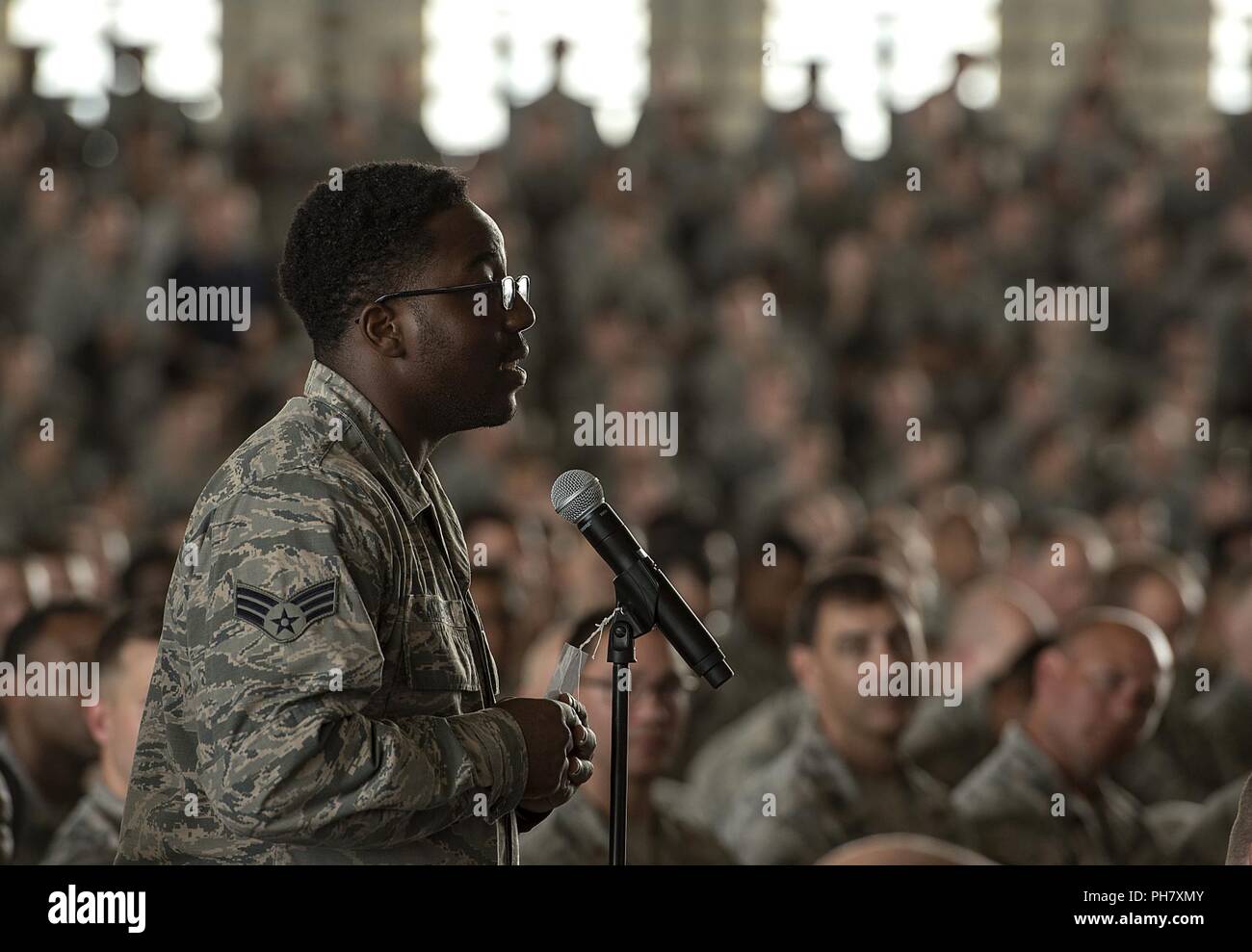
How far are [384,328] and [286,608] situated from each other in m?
0.35

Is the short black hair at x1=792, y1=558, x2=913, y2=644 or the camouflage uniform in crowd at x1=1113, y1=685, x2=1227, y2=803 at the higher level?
the short black hair at x1=792, y1=558, x2=913, y2=644

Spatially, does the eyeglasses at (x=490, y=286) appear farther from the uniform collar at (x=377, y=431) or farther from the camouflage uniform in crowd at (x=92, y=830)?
the camouflage uniform in crowd at (x=92, y=830)

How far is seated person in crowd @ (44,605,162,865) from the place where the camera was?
8.77 feet

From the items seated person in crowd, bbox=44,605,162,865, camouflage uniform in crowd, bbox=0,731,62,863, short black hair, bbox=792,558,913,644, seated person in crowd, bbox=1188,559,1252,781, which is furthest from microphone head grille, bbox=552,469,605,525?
seated person in crowd, bbox=1188,559,1252,781

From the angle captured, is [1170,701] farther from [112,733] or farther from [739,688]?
[112,733]

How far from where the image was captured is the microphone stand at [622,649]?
1.54m

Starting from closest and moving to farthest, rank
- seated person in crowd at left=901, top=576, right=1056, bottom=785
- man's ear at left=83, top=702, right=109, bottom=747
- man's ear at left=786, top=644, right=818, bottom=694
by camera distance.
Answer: man's ear at left=83, top=702, right=109, bottom=747, man's ear at left=786, top=644, right=818, bottom=694, seated person in crowd at left=901, top=576, right=1056, bottom=785

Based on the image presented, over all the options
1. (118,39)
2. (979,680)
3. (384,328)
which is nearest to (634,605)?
(384,328)

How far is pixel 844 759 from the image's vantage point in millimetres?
3307

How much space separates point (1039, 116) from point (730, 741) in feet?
24.0

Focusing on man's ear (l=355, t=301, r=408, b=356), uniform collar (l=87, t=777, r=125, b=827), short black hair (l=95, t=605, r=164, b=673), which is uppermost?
man's ear (l=355, t=301, r=408, b=356)

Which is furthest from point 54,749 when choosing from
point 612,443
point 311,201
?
point 612,443

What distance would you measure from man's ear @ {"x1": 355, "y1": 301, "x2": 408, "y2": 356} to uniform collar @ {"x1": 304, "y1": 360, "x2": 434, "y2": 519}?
5 cm

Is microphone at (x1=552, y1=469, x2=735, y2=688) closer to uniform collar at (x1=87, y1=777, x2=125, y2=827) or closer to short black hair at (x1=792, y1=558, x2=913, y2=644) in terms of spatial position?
uniform collar at (x1=87, y1=777, x2=125, y2=827)
